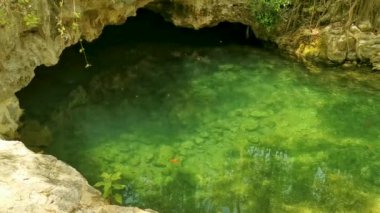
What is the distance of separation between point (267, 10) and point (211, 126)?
3.19m

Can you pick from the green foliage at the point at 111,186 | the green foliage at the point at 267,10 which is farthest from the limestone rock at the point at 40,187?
the green foliage at the point at 267,10

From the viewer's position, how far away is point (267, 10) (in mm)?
9148

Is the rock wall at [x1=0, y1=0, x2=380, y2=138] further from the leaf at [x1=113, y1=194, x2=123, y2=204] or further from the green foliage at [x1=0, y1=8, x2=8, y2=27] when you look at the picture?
the leaf at [x1=113, y1=194, x2=123, y2=204]

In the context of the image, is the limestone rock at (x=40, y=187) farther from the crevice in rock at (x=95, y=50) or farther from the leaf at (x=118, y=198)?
the crevice in rock at (x=95, y=50)

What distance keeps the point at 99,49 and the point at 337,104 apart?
4814 mm

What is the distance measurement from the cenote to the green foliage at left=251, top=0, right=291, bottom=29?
2.22 ft

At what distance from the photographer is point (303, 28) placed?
9.44 metres

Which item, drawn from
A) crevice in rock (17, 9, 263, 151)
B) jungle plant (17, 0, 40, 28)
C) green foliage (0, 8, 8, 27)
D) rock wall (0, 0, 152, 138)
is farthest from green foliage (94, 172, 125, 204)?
green foliage (0, 8, 8, 27)

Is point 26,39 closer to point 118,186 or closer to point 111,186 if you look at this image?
point 111,186

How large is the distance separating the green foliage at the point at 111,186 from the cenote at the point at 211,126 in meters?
0.03

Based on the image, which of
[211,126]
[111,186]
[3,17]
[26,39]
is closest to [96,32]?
[26,39]

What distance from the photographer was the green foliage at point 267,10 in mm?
8898

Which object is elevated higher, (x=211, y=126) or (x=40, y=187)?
(x=40, y=187)

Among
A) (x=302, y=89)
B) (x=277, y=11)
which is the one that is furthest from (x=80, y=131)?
(x=277, y=11)
